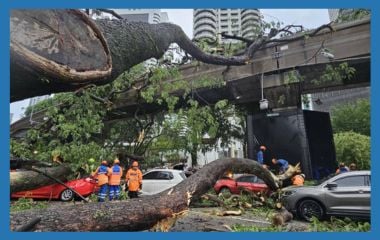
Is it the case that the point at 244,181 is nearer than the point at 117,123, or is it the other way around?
the point at 244,181

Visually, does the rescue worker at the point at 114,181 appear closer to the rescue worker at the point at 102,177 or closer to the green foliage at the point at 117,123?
the rescue worker at the point at 102,177

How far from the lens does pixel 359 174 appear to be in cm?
635

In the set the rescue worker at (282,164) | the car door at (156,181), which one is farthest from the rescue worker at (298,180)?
the car door at (156,181)

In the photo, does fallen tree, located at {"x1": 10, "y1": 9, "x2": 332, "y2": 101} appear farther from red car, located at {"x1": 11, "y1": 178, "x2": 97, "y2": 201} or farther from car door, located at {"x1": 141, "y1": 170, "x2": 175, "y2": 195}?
car door, located at {"x1": 141, "y1": 170, "x2": 175, "y2": 195}

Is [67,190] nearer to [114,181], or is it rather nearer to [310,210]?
[114,181]

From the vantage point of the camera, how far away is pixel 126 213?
385 cm

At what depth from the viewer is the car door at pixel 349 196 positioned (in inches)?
238

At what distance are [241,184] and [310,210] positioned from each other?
304 centimetres

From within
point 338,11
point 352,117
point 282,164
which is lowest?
point 282,164

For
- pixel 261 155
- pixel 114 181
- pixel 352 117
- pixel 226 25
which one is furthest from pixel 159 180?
pixel 352 117

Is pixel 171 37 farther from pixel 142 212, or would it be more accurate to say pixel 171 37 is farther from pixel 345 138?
pixel 345 138

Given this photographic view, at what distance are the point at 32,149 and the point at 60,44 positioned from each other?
4.91 meters

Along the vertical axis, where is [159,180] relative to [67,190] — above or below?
above

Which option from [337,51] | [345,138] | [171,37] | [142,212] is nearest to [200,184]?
[142,212]
